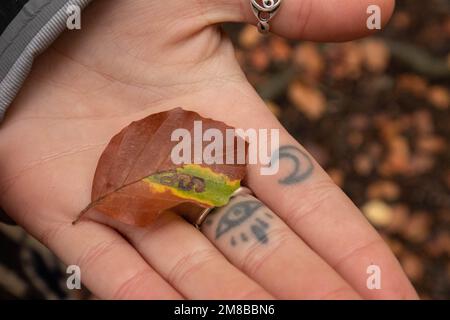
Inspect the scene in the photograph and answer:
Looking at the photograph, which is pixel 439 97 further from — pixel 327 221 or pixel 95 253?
pixel 95 253

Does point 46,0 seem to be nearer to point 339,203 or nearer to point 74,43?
point 74,43

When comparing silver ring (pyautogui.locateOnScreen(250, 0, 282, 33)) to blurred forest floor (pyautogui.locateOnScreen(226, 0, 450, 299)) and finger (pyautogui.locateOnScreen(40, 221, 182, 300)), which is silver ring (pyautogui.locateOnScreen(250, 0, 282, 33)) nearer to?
finger (pyautogui.locateOnScreen(40, 221, 182, 300))

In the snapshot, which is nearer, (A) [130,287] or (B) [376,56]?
(A) [130,287]

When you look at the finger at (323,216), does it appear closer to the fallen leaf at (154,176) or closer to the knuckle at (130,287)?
the fallen leaf at (154,176)

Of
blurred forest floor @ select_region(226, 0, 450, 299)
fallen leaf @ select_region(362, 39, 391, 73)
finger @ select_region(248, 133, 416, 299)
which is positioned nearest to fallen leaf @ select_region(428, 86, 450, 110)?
blurred forest floor @ select_region(226, 0, 450, 299)

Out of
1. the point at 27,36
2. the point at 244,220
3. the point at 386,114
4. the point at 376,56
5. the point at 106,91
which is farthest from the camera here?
the point at 376,56

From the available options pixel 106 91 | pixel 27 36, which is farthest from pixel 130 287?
pixel 27 36

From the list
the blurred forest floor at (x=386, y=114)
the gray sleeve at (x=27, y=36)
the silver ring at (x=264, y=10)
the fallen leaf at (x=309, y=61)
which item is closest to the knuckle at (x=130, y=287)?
the gray sleeve at (x=27, y=36)
